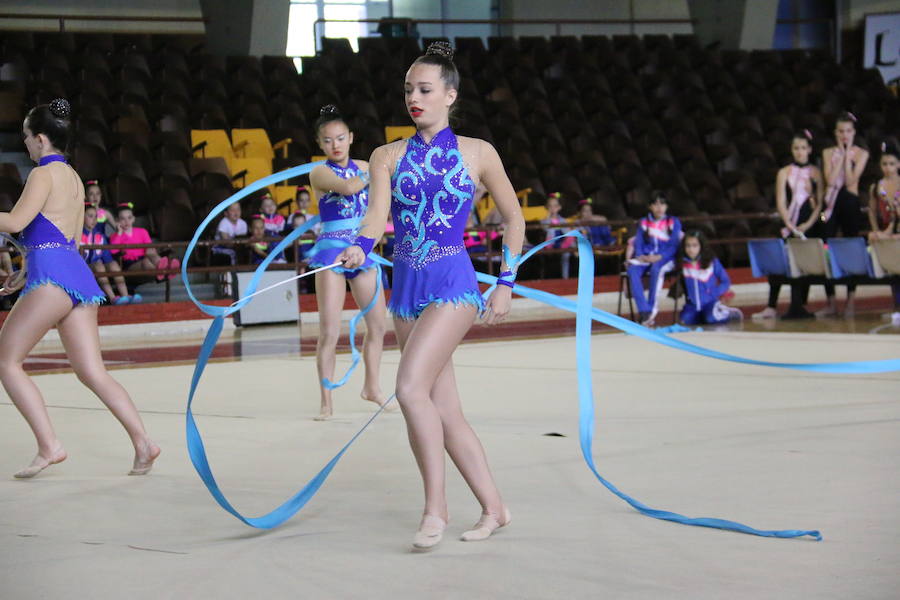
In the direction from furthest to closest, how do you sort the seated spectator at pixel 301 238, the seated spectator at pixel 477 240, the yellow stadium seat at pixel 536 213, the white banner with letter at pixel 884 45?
1. the white banner with letter at pixel 884 45
2. the yellow stadium seat at pixel 536 213
3. the seated spectator at pixel 477 240
4. the seated spectator at pixel 301 238

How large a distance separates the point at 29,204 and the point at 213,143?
399 inches

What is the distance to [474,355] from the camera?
8445 millimetres

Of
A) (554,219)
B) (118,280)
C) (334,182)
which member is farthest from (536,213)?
(334,182)

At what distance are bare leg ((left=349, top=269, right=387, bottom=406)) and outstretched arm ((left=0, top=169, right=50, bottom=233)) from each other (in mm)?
1900

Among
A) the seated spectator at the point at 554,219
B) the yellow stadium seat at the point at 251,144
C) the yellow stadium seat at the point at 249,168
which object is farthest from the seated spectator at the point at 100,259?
the seated spectator at the point at 554,219

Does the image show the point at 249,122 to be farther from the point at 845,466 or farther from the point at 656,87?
the point at 845,466

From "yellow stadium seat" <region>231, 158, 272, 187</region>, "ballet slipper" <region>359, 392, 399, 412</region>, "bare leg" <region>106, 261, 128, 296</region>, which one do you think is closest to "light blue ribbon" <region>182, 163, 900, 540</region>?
"ballet slipper" <region>359, 392, 399, 412</region>

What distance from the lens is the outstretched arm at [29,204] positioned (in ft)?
13.5

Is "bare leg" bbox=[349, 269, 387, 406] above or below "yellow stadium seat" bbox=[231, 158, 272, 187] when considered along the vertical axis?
below

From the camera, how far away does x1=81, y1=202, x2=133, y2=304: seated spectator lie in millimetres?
A: 11516

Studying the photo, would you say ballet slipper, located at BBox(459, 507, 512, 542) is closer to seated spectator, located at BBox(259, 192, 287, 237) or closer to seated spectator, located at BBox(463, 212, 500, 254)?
seated spectator, located at BBox(259, 192, 287, 237)

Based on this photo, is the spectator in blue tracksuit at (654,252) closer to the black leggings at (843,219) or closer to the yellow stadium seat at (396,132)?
the black leggings at (843,219)

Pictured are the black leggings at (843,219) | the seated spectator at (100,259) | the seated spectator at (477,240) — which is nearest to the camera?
the black leggings at (843,219)

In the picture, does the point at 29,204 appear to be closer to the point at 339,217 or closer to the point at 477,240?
the point at 339,217
